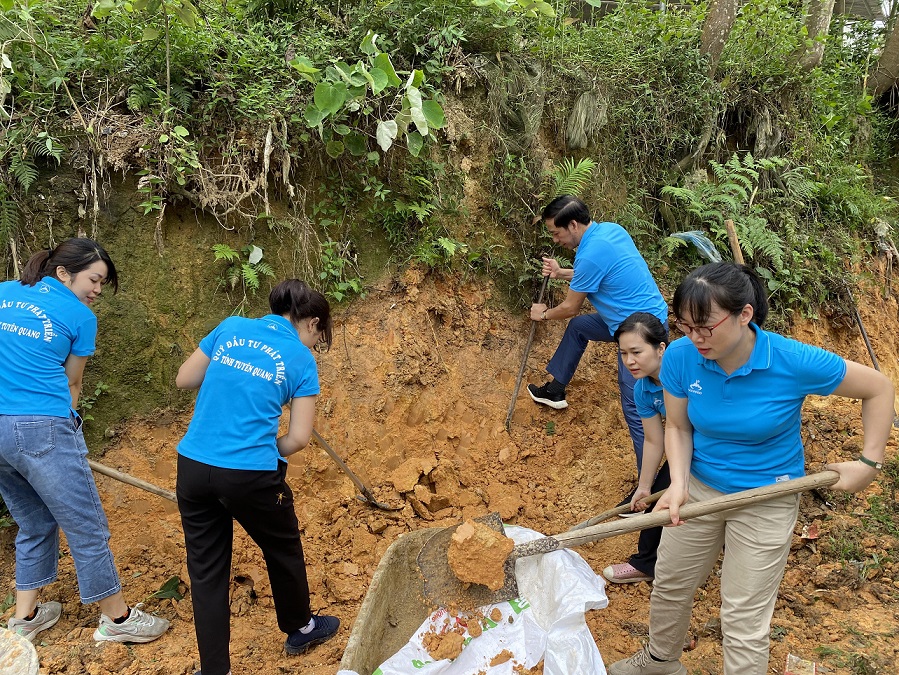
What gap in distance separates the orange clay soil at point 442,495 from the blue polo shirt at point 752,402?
4.48 ft

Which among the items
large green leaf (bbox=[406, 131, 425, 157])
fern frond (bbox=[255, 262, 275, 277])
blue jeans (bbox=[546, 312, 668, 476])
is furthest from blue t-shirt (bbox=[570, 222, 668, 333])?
fern frond (bbox=[255, 262, 275, 277])

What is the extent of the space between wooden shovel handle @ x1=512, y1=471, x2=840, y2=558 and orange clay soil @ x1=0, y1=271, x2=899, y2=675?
0.93 meters

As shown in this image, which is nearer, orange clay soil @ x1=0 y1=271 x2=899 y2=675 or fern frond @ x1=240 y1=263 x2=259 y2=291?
orange clay soil @ x1=0 y1=271 x2=899 y2=675

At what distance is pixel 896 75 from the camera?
8.52 meters

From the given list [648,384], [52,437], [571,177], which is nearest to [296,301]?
[52,437]

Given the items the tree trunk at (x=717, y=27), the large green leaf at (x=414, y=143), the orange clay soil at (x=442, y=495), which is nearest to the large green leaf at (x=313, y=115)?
the large green leaf at (x=414, y=143)

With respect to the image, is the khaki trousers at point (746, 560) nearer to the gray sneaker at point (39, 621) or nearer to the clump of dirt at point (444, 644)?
the clump of dirt at point (444, 644)

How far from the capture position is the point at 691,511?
8.50 feet

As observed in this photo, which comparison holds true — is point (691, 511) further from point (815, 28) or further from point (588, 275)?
point (815, 28)

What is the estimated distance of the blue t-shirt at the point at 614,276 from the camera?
13.0 ft

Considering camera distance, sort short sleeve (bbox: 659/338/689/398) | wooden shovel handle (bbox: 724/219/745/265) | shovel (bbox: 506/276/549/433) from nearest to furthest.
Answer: short sleeve (bbox: 659/338/689/398) → shovel (bbox: 506/276/549/433) → wooden shovel handle (bbox: 724/219/745/265)

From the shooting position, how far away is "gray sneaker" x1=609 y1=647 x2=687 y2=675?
2.99 meters

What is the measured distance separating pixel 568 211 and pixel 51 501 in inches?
140

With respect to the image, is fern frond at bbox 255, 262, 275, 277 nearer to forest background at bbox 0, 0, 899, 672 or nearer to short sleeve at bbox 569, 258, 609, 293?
forest background at bbox 0, 0, 899, 672
